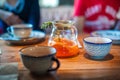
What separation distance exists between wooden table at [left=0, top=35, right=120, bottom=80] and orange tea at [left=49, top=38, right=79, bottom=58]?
26mm

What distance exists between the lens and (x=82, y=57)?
1.00 meters

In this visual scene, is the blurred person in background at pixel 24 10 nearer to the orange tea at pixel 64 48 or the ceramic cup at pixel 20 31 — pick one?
the ceramic cup at pixel 20 31

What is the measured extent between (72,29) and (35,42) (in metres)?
0.27

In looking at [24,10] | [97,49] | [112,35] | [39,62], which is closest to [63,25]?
[97,49]

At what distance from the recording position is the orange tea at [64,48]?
0.99m

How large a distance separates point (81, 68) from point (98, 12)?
103 centimetres

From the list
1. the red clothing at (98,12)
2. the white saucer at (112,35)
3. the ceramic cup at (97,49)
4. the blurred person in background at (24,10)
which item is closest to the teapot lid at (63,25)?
the ceramic cup at (97,49)

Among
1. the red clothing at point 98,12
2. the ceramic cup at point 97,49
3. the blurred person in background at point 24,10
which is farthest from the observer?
the blurred person in background at point 24,10

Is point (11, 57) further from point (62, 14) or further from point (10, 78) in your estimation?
point (62, 14)

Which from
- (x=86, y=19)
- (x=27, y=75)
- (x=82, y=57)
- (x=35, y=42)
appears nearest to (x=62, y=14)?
(x=86, y=19)

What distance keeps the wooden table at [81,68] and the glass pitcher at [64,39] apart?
0.03m

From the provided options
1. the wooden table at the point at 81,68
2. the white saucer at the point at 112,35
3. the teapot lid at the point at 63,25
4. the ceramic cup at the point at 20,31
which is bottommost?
the wooden table at the point at 81,68

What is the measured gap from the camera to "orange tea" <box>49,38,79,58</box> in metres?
0.99

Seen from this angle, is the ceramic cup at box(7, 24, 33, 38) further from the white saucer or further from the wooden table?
the white saucer
